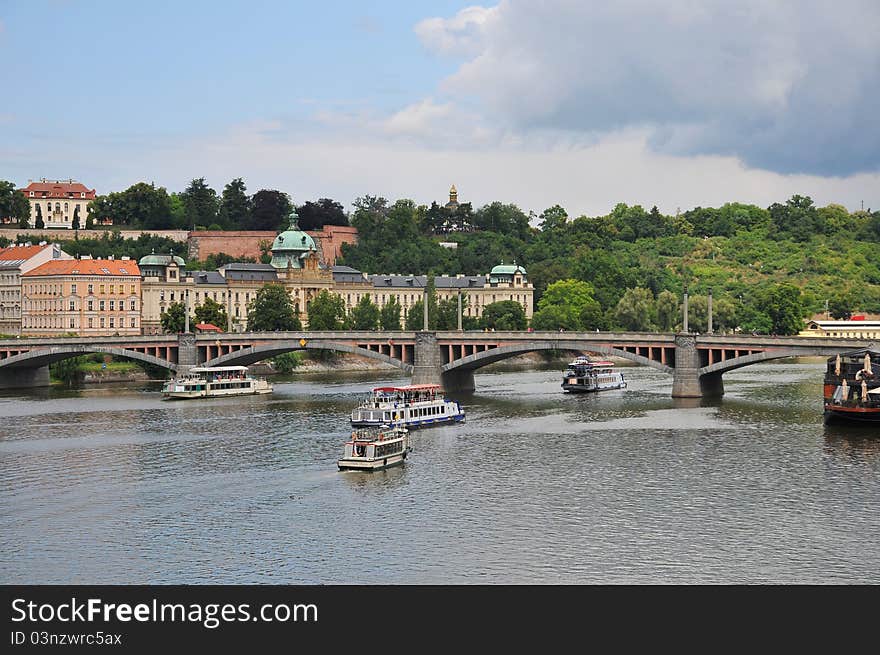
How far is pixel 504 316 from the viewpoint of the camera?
180 m

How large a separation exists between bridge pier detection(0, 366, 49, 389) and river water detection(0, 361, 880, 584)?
2762 cm

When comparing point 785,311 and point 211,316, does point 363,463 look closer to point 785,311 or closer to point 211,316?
point 211,316

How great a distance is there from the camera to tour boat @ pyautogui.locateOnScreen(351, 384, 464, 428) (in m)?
80.6

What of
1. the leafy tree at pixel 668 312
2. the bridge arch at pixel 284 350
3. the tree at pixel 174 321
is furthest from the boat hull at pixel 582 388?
the leafy tree at pixel 668 312

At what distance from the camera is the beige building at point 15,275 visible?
15994 centimetres

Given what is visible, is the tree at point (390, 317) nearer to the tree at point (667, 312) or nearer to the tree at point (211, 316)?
A: the tree at point (211, 316)

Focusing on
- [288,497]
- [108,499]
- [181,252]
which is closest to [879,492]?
[288,497]

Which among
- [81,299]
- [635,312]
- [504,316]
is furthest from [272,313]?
[635,312]

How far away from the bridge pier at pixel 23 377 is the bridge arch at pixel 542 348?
40069mm

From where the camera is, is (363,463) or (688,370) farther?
(688,370)

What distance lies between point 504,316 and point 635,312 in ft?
58.1
